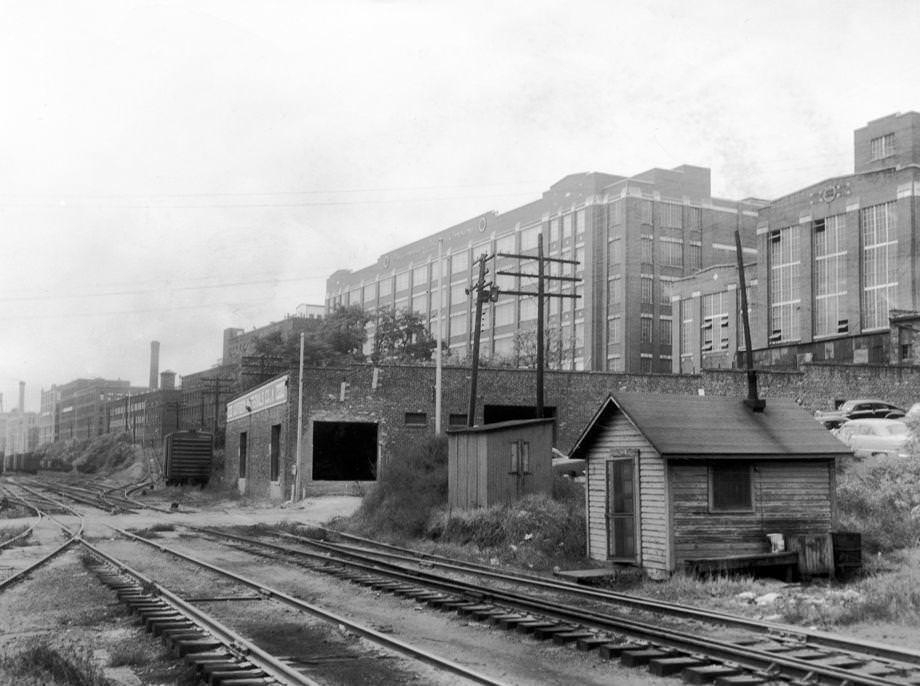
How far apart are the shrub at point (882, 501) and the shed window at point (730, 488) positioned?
393 cm

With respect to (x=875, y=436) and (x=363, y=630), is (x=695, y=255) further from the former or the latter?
(x=363, y=630)

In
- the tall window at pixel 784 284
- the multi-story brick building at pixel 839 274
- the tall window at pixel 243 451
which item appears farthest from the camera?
the tall window at pixel 784 284

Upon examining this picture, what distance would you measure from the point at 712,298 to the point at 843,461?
1827 inches

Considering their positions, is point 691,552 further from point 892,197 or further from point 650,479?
point 892,197

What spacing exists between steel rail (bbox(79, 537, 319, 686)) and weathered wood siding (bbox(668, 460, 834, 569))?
8.21 meters

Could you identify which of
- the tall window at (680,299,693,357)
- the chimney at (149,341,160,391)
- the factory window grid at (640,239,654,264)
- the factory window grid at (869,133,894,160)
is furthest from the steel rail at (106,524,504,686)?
the chimney at (149,341,160,391)

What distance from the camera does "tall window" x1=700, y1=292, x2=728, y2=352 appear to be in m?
73.3

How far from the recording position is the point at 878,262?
6097 cm

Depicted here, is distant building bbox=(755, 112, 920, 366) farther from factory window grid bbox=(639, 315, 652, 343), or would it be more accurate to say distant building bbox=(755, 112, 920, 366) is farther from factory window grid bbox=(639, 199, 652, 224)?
factory window grid bbox=(639, 199, 652, 224)

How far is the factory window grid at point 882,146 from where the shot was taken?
6944cm

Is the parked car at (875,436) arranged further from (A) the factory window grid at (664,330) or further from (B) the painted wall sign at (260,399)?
(A) the factory window grid at (664,330)

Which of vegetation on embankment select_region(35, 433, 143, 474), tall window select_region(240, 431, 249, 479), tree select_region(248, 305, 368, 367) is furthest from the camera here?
vegetation on embankment select_region(35, 433, 143, 474)

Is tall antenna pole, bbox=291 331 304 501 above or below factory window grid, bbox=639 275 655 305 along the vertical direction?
below

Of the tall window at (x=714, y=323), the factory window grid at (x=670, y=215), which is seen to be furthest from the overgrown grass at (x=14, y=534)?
the factory window grid at (x=670, y=215)
